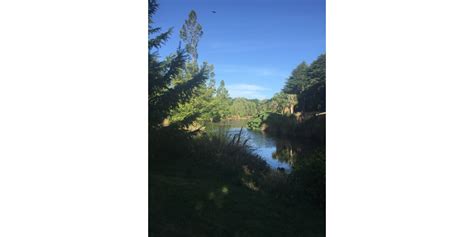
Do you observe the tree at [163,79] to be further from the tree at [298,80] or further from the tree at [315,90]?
the tree at [315,90]

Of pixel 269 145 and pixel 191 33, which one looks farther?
pixel 269 145

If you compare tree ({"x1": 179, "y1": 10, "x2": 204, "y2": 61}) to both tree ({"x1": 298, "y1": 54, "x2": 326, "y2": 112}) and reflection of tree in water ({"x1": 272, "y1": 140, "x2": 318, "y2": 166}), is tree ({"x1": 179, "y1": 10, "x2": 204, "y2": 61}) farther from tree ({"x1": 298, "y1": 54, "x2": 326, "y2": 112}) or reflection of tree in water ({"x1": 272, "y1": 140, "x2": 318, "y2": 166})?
reflection of tree in water ({"x1": 272, "y1": 140, "x2": 318, "y2": 166})

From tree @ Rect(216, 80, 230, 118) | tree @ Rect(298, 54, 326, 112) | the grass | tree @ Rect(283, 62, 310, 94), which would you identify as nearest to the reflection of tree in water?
the grass

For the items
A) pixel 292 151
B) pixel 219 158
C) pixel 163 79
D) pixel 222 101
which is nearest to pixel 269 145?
pixel 292 151

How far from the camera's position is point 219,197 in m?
3.58

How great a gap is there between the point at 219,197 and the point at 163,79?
1313 millimetres

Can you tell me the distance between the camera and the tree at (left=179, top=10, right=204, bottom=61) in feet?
11.7

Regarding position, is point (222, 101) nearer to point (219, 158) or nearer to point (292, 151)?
point (219, 158)

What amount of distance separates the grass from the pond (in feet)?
0.31

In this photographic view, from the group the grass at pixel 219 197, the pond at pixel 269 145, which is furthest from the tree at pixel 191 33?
the grass at pixel 219 197
